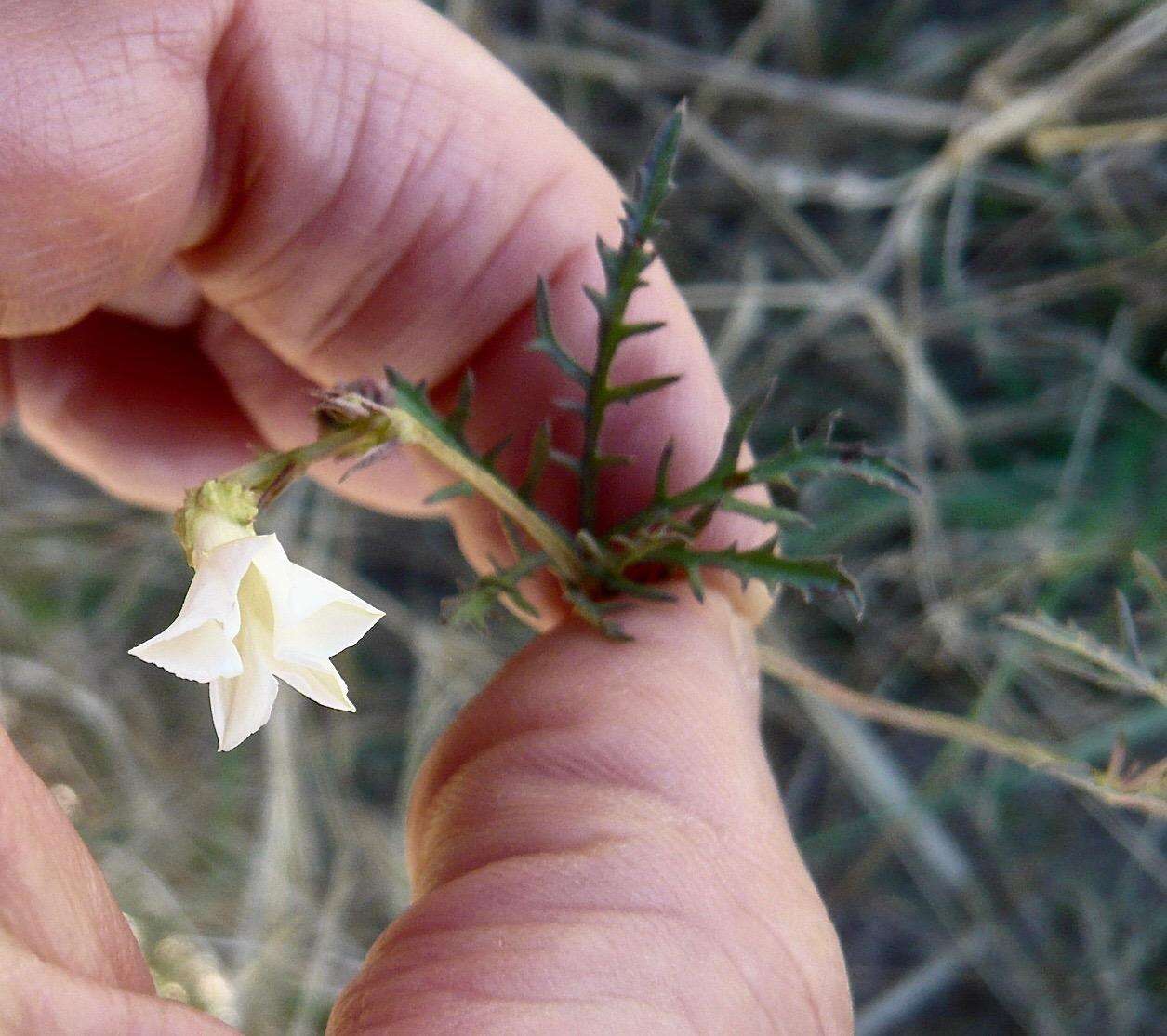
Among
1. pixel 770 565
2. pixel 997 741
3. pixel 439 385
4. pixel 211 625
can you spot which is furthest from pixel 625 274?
pixel 997 741

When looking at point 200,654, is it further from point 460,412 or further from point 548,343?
point 548,343

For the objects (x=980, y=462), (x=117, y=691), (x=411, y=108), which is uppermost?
(x=411, y=108)

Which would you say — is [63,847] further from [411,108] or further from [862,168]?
[862,168]

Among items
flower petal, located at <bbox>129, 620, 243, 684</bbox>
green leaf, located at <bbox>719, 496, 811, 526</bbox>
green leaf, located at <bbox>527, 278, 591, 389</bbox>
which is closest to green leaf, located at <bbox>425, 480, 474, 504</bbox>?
green leaf, located at <bbox>527, 278, 591, 389</bbox>

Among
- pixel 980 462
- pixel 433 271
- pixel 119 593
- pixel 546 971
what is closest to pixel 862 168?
pixel 980 462

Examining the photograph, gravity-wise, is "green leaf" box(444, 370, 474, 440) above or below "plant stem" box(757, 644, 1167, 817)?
above

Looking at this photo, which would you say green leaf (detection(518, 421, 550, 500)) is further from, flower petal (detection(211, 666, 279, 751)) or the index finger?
flower petal (detection(211, 666, 279, 751))

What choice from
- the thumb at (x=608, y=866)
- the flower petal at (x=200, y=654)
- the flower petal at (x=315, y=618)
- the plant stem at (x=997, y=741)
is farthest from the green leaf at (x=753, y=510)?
the flower petal at (x=200, y=654)
